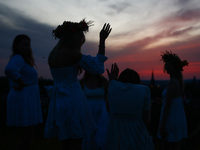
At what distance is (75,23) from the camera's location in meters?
3.28

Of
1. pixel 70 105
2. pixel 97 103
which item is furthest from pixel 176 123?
pixel 70 105

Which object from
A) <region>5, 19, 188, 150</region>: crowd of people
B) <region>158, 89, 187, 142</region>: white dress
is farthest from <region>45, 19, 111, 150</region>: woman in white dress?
<region>158, 89, 187, 142</region>: white dress

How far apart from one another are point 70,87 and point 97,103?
196cm

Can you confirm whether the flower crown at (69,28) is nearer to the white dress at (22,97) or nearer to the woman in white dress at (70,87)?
the woman in white dress at (70,87)

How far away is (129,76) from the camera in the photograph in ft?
10.4

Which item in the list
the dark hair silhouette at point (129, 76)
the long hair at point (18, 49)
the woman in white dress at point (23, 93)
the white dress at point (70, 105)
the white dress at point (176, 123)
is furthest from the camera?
the long hair at point (18, 49)

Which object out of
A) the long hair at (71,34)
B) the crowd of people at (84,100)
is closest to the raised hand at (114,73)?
the crowd of people at (84,100)

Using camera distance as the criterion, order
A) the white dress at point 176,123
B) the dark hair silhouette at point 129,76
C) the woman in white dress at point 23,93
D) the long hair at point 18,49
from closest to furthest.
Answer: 1. the dark hair silhouette at point 129,76
2. the woman in white dress at point 23,93
3. the white dress at point 176,123
4. the long hair at point 18,49

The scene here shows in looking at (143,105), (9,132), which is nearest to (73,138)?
(143,105)

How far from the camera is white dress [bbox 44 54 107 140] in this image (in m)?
2.98

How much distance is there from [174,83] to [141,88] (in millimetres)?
1576

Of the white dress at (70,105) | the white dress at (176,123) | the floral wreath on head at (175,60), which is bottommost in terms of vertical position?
the white dress at (176,123)

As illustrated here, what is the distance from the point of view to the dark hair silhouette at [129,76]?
3.15 meters

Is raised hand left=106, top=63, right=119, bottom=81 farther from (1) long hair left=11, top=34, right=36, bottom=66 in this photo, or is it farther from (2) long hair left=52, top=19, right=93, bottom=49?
(1) long hair left=11, top=34, right=36, bottom=66
